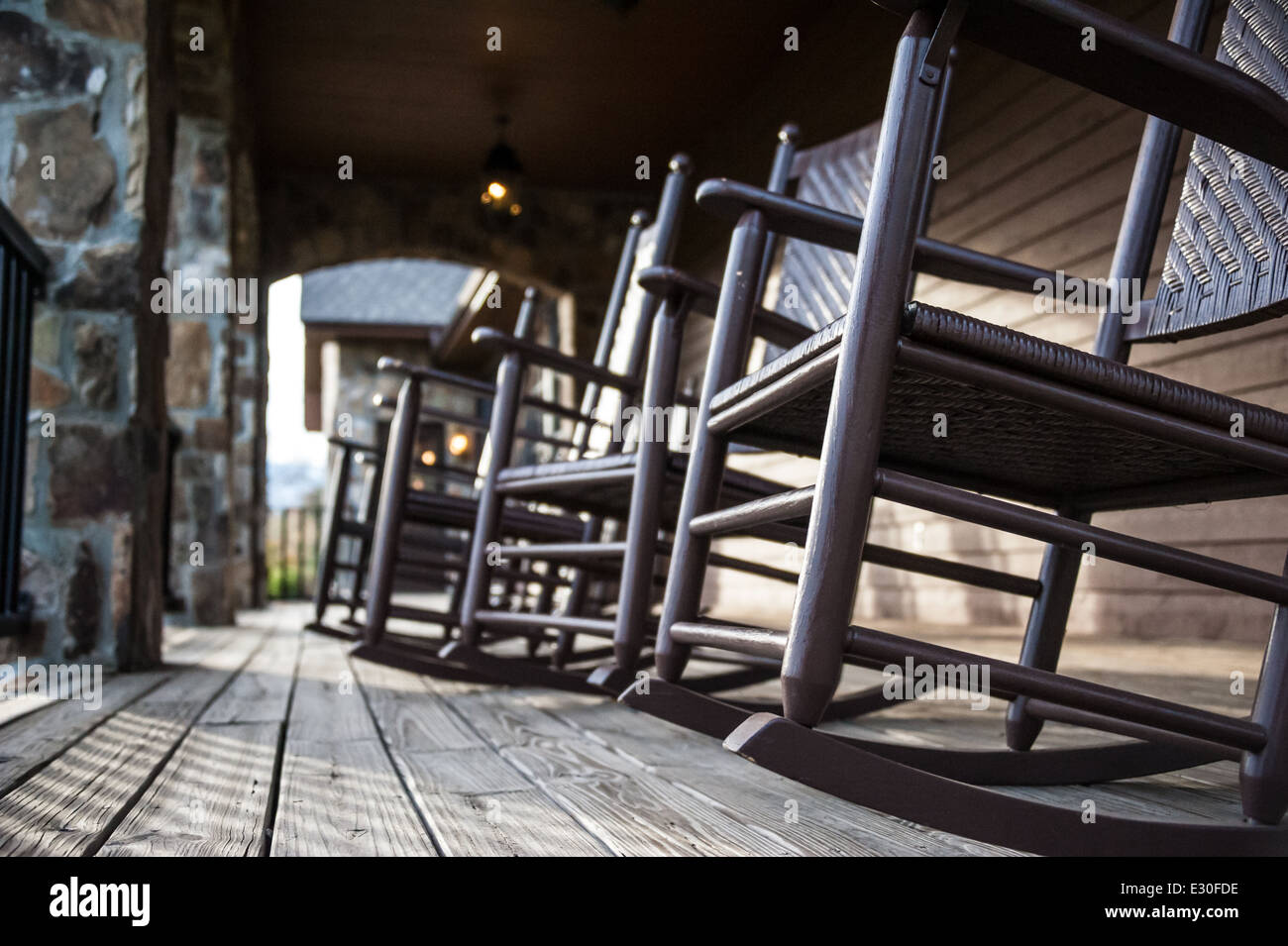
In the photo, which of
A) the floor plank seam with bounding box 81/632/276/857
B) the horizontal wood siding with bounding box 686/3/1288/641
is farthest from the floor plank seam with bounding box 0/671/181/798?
the horizontal wood siding with bounding box 686/3/1288/641

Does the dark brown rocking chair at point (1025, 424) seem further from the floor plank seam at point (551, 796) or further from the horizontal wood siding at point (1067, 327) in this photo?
the horizontal wood siding at point (1067, 327)

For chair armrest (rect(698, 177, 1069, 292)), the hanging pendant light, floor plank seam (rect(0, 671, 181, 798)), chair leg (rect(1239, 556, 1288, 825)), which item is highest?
the hanging pendant light

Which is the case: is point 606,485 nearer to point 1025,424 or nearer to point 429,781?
point 429,781

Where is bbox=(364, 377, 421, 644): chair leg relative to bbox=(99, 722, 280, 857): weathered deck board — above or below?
above

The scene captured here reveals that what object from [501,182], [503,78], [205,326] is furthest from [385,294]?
[205,326]

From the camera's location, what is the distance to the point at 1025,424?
2.82 ft

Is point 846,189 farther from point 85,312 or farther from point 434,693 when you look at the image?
point 85,312

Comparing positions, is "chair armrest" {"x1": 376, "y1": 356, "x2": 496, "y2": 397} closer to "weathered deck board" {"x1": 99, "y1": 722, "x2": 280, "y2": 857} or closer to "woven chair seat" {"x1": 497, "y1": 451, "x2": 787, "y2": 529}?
"woven chair seat" {"x1": 497, "y1": 451, "x2": 787, "y2": 529}

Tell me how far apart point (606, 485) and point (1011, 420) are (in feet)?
2.30

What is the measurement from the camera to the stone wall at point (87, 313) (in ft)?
6.41

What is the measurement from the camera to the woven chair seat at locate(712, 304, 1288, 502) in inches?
29.4

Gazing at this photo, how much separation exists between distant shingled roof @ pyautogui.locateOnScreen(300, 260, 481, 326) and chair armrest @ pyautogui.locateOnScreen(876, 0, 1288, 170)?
8.65 meters

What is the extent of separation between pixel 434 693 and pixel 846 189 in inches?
45.8
